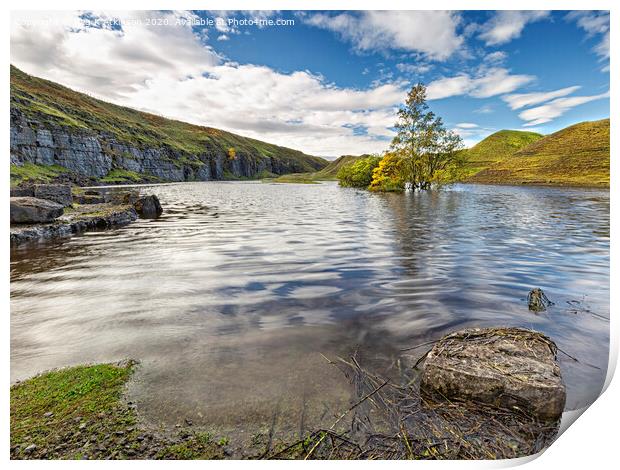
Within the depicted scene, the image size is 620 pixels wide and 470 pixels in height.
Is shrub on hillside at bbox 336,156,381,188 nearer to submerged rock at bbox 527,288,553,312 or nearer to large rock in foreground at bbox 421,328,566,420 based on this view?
submerged rock at bbox 527,288,553,312

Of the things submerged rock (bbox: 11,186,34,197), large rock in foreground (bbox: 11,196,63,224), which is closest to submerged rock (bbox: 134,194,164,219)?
submerged rock (bbox: 11,186,34,197)

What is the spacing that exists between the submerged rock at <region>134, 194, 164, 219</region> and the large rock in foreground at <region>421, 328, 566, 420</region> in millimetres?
26508

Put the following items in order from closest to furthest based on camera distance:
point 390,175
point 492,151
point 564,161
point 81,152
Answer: point 564,161, point 390,175, point 492,151, point 81,152

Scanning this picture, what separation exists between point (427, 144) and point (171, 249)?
5250 cm

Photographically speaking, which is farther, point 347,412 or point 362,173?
point 362,173

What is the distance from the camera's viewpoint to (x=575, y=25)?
24.2 feet

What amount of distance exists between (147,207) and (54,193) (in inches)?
247

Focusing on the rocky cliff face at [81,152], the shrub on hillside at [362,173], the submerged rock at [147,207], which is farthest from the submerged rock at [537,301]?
the rocky cliff face at [81,152]

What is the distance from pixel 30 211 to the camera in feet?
56.1

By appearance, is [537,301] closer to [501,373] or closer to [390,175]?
A: [501,373]

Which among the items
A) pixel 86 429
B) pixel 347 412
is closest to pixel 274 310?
pixel 347 412

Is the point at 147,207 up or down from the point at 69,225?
up
